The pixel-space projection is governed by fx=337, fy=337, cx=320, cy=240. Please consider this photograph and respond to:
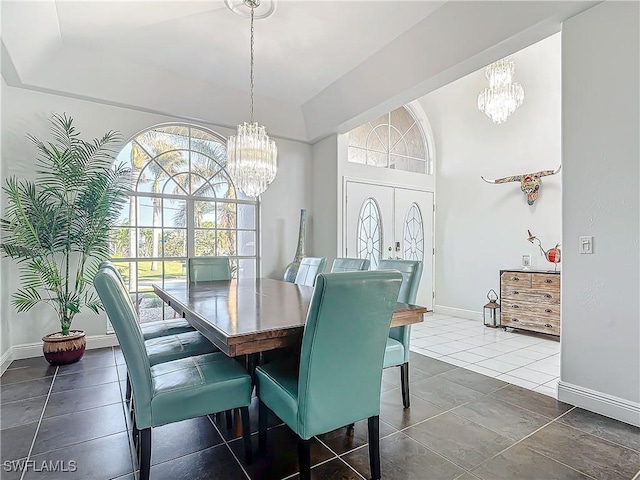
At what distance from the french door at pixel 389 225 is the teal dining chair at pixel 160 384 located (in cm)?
320

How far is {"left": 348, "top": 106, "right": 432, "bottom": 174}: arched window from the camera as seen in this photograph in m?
5.03

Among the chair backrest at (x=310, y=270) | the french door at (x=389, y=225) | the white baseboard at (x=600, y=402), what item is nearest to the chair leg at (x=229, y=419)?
the chair backrest at (x=310, y=270)

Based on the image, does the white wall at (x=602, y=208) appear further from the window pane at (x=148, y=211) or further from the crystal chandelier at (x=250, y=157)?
the window pane at (x=148, y=211)

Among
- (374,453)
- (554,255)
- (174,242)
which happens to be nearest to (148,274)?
(174,242)

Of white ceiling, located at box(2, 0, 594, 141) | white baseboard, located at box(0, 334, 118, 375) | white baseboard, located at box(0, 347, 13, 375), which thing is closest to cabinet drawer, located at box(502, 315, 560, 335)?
white ceiling, located at box(2, 0, 594, 141)

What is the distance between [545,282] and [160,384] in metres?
4.27

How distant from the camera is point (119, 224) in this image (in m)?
3.90

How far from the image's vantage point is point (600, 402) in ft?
7.19

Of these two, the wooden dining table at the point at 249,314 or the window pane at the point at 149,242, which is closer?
the wooden dining table at the point at 249,314

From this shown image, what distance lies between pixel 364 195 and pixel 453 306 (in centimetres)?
230

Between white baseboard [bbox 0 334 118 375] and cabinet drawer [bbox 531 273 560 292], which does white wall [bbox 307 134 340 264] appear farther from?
white baseboard [bbox 0 334 118 375]

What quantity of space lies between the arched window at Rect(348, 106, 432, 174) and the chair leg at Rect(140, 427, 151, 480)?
420 cm

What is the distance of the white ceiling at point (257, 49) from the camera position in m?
2.67

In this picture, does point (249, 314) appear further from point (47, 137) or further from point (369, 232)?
point (369, 232)
